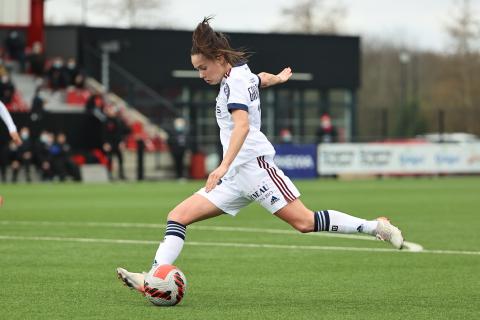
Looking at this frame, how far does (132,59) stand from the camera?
54688mm

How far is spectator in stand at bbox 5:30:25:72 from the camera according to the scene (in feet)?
149

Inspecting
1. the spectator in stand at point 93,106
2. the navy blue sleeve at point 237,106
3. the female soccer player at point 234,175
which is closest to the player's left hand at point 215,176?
the female soccer player at point 234,175

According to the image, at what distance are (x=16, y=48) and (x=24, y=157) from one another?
9606mm

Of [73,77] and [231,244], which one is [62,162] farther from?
[231,244]

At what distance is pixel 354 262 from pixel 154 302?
13.3ft

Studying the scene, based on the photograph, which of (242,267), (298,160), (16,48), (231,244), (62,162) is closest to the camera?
(242,267)

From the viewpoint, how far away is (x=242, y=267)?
12188 mm

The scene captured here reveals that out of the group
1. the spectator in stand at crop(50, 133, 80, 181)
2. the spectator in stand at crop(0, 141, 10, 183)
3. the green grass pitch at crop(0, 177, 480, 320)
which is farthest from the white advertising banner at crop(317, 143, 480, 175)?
the green grass pitch at crop(0, 177, 480, 320)

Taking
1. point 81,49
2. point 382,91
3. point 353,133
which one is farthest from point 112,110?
point 382,91

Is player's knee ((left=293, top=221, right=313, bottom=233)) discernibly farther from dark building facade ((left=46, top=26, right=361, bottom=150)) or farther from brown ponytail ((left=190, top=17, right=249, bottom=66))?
dark building facade ((left=46, top=26, right=361, bottom=150))

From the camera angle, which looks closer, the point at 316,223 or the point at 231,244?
the point at 316,223

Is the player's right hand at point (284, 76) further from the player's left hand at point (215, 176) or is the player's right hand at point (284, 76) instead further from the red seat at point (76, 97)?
the red seat at point (76, 97)

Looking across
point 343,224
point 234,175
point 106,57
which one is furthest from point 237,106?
point 106,57

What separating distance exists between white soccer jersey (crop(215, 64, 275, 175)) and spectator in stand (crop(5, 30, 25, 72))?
122ft
